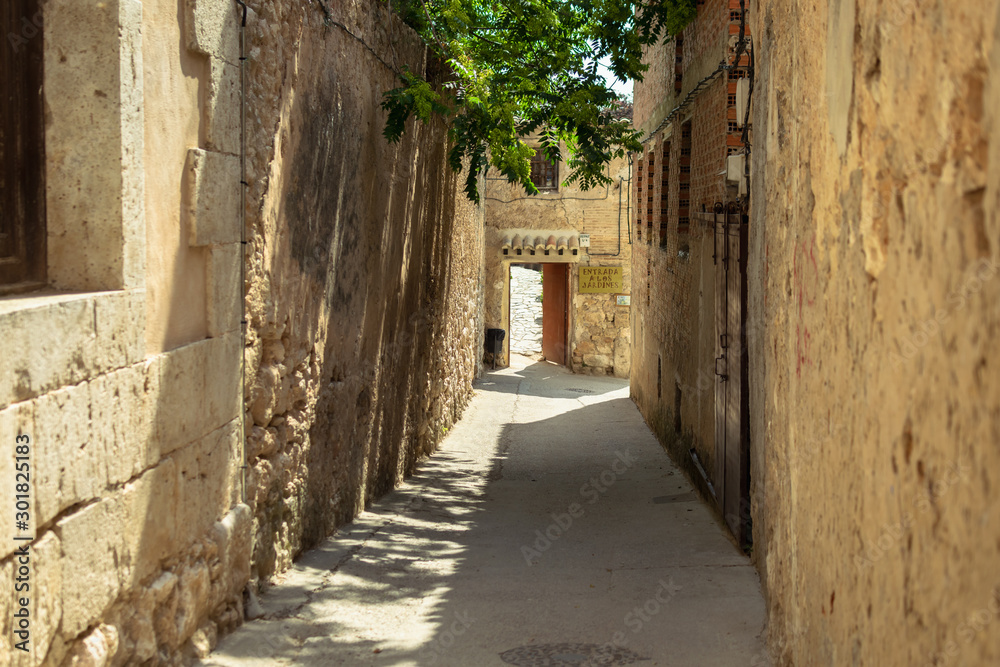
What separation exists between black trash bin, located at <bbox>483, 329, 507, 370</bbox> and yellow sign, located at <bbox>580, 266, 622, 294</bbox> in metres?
1.88

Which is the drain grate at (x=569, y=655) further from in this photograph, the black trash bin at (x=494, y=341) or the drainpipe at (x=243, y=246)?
the black trash bin at (x=494, y=341)

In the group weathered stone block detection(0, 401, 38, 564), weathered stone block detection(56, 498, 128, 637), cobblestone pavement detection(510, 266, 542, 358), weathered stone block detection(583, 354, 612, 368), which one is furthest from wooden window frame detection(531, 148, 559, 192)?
weathered stone block detection(0, 401, 38, 564)

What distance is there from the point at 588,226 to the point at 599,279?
107 centimetres

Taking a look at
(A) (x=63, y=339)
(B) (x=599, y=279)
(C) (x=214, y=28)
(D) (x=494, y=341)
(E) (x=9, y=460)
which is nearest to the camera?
(E) (x=9, y=460)

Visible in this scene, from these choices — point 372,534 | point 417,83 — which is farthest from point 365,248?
point 372,534

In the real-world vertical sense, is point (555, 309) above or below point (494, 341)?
above

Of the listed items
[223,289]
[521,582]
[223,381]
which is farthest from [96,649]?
[521,582]

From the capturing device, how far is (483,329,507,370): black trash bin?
18.5 meters

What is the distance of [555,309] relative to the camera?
2000 cm

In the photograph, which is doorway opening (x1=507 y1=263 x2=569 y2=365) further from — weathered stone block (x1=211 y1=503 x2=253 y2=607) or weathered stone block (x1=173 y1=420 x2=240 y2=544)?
weathered stone block (x1=173 y1=420 x2=240 y2=544)

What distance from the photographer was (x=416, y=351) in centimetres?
866

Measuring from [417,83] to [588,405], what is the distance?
8.04m

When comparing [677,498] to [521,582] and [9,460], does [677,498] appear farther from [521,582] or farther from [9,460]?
[9,460]

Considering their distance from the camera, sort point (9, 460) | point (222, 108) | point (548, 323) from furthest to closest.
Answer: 1. point (548, 323)
2. point (222, 108)
3. point (9, 460)
